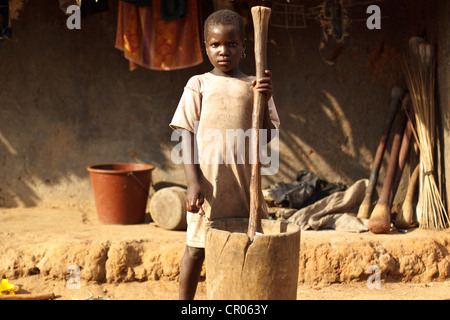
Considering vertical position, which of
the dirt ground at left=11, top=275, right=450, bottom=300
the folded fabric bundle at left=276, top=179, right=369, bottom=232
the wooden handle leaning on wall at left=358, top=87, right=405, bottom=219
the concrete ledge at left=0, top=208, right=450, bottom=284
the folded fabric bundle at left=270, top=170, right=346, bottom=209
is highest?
the wooden handle leaning on wall at left=358, top=87, right=405, bottom=219

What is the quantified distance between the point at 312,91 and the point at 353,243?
1.81m

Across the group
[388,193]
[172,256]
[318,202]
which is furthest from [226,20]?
[388,193]

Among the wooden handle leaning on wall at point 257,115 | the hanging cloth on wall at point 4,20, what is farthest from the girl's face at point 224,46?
the hanging cloth on wall at point 4,20

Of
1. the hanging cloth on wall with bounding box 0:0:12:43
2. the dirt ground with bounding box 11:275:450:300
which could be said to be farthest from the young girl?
the hanging cloth on wall with bounding box 0:0:12:43

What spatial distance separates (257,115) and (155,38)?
2.85 meters

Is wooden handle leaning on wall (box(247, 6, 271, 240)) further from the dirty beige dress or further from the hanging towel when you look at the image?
the hanging towel

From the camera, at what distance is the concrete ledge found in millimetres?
4203

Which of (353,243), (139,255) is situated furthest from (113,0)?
(353,243)

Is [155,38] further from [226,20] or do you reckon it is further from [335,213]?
[226,20]

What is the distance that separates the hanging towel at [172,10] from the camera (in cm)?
497

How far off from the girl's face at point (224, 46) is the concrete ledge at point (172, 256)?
199 centimetres

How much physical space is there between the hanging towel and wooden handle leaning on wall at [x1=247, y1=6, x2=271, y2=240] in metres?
2.58

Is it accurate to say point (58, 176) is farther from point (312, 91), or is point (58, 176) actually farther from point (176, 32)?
point (312, 91)

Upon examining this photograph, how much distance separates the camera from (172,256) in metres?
4.24
